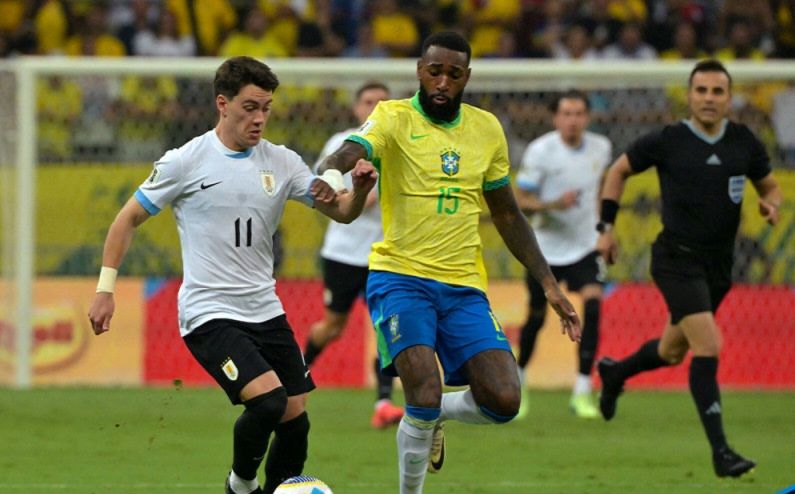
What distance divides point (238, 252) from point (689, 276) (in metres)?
3.40

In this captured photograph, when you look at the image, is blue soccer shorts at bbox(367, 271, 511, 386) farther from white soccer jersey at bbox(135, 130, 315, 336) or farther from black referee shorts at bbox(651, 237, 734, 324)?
black referee shorts at bbox(651, 237, 734, 324)

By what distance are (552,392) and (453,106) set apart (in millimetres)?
7091

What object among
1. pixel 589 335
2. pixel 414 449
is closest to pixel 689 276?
pixel 589 335

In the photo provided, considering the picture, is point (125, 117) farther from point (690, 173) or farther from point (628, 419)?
point (690, 173)

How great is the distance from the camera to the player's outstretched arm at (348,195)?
20.1 feet

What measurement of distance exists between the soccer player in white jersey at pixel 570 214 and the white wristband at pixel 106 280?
564 centimetres

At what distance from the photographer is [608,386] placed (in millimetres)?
10523

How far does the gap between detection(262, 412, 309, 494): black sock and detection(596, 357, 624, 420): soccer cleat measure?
3864mm

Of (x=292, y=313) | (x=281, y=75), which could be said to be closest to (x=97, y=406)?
(x=292, y=313)

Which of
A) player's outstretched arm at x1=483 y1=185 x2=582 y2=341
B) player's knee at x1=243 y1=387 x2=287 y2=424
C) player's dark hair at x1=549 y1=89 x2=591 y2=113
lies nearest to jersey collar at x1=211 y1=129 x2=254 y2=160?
player's knee at x1=243 y1=387 x2=287 y2=424

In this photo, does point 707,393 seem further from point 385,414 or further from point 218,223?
point 218,223

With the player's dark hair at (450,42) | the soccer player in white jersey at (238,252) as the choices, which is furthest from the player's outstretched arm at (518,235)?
the soccer player in white jersey at (238,252)

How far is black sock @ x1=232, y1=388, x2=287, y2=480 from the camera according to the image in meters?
6.62

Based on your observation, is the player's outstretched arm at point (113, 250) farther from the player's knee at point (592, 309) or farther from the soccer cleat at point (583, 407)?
the soccer cleat at point (583, 407)
